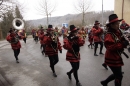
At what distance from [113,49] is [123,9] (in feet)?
54.0

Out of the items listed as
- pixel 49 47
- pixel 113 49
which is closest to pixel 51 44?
pixel 49 47

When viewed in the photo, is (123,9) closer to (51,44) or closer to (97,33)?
(97,33)

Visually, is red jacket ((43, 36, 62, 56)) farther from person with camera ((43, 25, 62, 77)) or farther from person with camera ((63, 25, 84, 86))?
person with camera ((63, 25, 84, 86))

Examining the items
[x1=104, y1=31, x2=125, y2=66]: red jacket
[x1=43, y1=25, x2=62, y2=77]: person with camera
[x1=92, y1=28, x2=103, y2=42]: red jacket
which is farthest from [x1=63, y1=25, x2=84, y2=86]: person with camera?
[x1=92, y1=28, x2=103, y2=42]: red jacket

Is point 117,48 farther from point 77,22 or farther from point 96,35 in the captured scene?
point 77,22

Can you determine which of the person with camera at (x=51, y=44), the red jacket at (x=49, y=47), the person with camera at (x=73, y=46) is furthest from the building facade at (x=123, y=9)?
the person with camera at (x=73, y=46)

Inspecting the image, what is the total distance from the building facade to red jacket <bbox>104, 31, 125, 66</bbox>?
50.2 ft

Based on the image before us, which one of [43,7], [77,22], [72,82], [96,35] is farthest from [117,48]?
[77,22]

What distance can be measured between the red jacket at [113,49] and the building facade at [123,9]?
1529 cm

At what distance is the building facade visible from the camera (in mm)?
17328

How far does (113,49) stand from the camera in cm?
324

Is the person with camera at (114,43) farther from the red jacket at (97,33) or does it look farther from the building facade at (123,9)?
the building facade at (123,9)

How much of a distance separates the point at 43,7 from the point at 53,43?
2901 cm

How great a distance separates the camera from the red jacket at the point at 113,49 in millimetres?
3217
